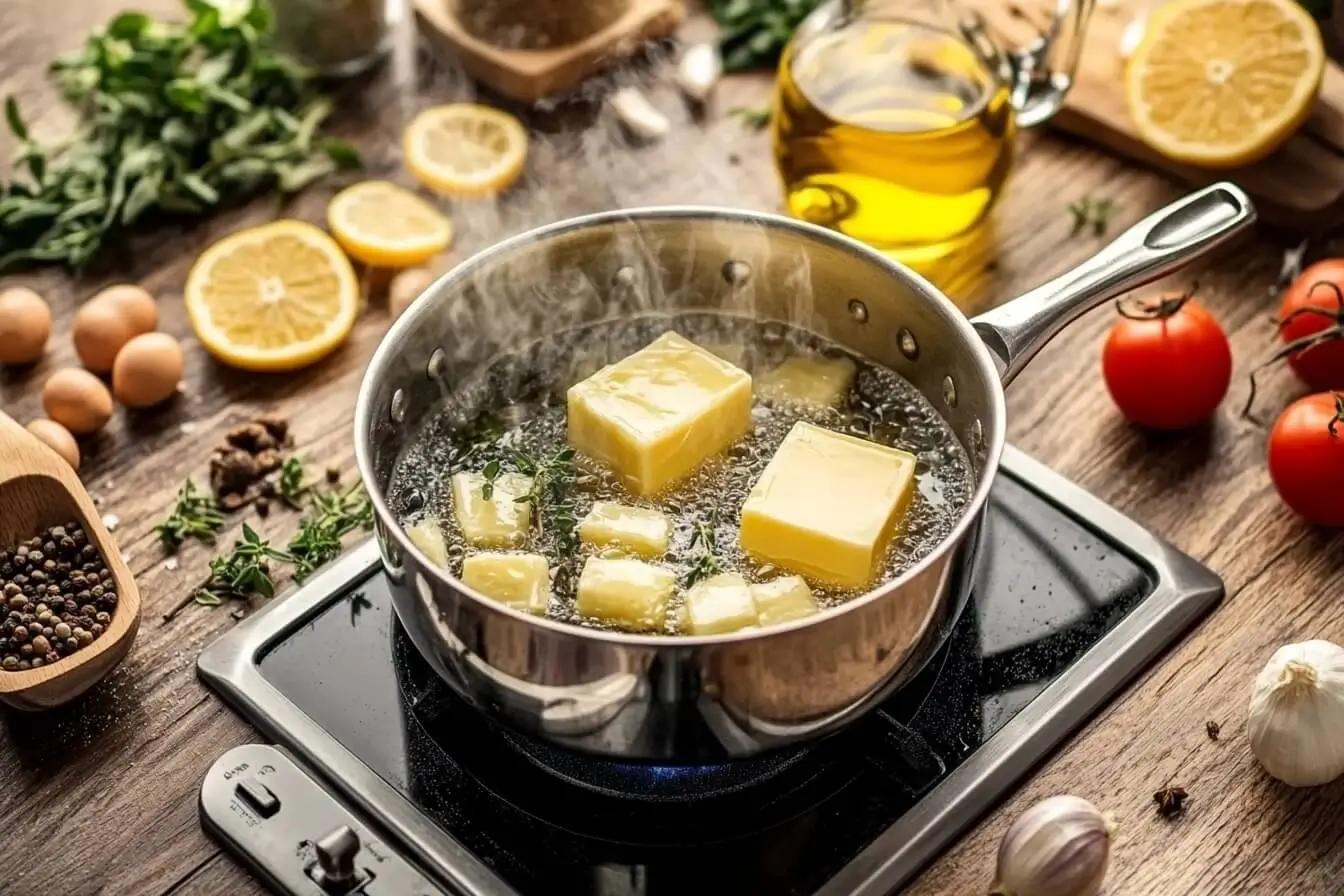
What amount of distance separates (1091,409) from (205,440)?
94 centimetres

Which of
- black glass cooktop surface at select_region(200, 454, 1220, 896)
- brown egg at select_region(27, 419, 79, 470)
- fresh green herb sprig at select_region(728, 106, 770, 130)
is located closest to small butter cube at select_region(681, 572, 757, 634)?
black glass cooktop surface at select_region(200, 454, 1220, 896)

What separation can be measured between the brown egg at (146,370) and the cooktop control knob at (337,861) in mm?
643

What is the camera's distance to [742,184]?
6.25 ft

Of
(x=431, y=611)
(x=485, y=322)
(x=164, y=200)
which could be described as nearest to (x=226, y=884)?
(x=431, y=611)

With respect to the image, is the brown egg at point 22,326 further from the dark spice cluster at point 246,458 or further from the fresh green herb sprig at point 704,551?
the fresh green herb sprig at point 704,551

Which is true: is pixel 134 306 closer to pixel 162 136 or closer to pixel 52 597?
pixel 162 136

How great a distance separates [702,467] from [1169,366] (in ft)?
1.69

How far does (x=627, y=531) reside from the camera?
127 centimetres

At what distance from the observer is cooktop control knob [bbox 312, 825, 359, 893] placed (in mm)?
1108

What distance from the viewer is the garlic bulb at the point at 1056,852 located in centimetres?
113

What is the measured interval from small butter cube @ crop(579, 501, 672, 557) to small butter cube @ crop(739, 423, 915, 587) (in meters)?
0.07

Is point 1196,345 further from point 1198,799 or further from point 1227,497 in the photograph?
point 1198,799

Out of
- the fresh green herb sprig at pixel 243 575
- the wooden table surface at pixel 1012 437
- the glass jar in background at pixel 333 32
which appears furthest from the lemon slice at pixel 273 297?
the glass jar in background at pixel 333 32

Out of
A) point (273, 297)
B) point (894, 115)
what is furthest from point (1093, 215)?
point (273, 297)
